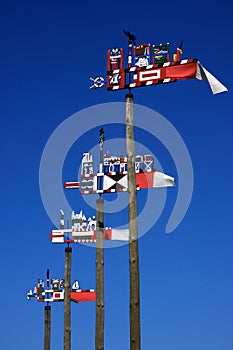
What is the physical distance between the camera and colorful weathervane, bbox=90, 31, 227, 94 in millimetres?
11719

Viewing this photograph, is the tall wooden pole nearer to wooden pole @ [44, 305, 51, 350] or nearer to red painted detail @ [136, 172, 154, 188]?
red painted detail @ [136, 172, 154, 188]

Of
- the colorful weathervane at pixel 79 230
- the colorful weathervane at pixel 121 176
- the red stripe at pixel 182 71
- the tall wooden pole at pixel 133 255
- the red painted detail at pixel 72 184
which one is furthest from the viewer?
the colorful weathervane at pixel 79 230

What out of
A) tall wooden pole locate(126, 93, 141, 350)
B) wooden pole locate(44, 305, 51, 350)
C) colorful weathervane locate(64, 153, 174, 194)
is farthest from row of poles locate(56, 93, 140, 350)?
wooden pole locate(44, 305, 51, 350)

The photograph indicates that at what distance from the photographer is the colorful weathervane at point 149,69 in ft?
38.4

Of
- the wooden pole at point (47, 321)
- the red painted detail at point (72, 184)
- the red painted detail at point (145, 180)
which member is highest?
the red painted detail at point (72, 184)

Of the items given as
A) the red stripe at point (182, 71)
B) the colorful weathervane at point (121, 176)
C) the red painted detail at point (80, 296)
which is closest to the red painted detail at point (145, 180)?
the colorful weathervane at point (121, 176)

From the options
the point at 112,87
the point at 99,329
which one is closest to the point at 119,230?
the point at 99,329

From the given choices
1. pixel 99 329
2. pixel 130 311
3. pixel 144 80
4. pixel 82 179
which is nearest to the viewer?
pixel 130 311

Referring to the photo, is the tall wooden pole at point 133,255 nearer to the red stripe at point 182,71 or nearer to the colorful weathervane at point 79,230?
the red stripe at point 182,71

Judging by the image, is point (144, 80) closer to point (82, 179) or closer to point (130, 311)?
point (130, 311)

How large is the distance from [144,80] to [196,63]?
101cm

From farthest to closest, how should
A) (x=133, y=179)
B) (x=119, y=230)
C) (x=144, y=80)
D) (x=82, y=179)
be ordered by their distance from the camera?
1. (x=82, y=179)
2. (x=119, y=230)
3. (x=144, y=80)
4. (x=133, y=179)

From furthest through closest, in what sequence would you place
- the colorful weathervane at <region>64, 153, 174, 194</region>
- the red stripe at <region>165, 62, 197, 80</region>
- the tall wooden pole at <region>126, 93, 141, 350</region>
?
the colorful weathervane at <region>64, 153, 174, 194</region> < the red stripe at <region>165, 62, 197, 80</region> < the tall wooden pole at <region>126, 93, 141, 350</region>

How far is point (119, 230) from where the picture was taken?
15.5 metres
